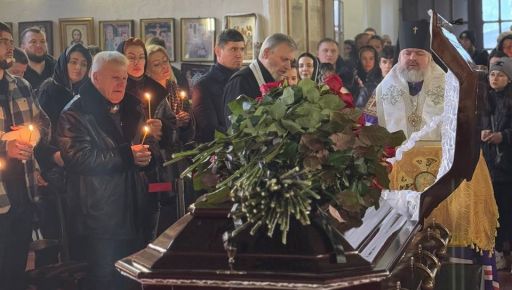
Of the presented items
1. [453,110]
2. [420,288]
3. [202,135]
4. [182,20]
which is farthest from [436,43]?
[182,20]

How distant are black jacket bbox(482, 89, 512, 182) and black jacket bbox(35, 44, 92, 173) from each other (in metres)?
3.10

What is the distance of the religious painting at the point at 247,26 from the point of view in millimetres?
9297

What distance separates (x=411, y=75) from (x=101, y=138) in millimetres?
1984

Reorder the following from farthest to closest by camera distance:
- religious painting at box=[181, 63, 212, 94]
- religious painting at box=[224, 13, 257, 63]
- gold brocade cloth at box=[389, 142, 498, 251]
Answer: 1. religious painting at box=[224, 13, 257, 63]
2. religious painting at box=[181, 63, 212, 94]
3. gold brocade cloth at box=[389, 142, 498, 251]

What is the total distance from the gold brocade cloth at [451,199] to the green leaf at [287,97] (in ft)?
7.30

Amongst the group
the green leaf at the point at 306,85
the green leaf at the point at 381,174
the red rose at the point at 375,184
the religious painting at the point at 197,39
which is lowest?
the red rose at the point at 375,184

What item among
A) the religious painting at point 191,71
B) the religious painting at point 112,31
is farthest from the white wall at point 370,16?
the religious painting at point 191,71

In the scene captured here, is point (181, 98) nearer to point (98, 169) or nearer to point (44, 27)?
point (98, 169)

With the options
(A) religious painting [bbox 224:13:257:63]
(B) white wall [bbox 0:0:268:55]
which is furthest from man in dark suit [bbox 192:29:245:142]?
(B) white wall [bbox 0:0:268:55]

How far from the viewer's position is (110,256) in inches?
198

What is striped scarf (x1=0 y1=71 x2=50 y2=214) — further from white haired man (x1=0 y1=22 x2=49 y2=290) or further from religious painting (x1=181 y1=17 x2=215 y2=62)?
religious painting (x1=181 y1=17 x2=215 y2=62)

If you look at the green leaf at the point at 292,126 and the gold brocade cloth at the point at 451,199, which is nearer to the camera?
the green leaf at the point at 292,126

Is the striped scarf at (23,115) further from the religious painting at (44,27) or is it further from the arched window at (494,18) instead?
the arched window at (494,18)

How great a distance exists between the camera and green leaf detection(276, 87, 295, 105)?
2.41 m
